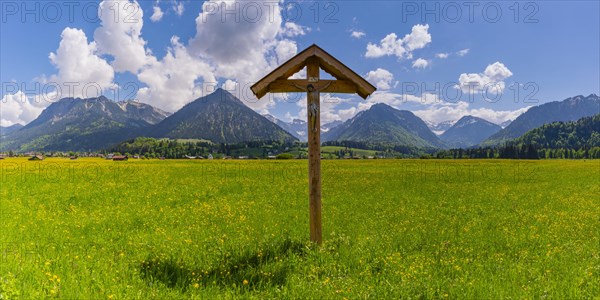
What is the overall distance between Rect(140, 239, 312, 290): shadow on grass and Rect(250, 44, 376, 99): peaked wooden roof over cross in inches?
204

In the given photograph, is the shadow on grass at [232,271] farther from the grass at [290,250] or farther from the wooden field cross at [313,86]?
the wooden field cross at [313,86]

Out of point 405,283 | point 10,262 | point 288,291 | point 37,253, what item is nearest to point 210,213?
point 37,253

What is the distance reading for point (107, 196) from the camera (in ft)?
66.8

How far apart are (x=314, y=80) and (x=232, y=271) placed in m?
6.29

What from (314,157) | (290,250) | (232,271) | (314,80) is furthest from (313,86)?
(232,271)

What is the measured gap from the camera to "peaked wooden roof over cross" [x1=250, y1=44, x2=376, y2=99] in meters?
9.67

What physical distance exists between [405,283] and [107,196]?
20.4 metres

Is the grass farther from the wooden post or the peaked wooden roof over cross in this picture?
the peaked wooden roof over cross

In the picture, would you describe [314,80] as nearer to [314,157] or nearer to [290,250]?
[314,157]

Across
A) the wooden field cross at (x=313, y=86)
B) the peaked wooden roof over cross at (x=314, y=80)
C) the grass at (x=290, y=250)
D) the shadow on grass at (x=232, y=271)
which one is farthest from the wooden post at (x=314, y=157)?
the shadow on grass at (x=232, y=271)

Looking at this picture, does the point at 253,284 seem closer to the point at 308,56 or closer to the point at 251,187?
the point at 308,56

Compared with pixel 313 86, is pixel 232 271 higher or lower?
lower

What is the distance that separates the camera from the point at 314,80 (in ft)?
32.3

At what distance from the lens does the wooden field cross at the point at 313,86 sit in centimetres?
961
